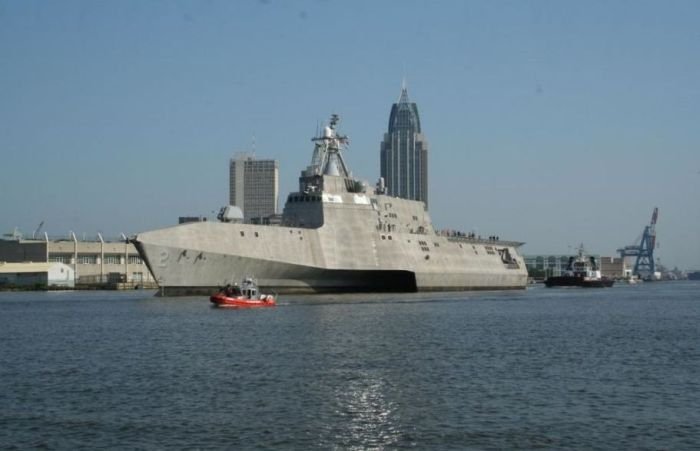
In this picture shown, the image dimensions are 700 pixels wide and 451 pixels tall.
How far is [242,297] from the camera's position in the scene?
5731 centimetres

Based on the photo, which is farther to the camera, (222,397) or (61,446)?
(222,397)

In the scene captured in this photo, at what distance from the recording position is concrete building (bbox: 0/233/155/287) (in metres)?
117

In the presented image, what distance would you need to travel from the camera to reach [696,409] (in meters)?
21.9

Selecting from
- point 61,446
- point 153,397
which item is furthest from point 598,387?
point 61,446

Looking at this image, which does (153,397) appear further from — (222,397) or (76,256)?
(76,256)

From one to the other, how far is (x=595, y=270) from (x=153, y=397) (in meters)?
118

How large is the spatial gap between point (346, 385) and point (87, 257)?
328ft

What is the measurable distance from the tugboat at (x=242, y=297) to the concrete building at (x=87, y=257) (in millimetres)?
58934

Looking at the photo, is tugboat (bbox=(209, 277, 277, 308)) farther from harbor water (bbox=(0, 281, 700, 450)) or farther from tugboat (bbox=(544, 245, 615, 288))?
tugboat (bbox=(544, 245, 615, 288))

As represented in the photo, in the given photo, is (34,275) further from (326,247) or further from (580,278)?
(580,278)

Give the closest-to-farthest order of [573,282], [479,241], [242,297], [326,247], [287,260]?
[242,297] → [287,260] → [326,247] → [479,241] → [573,282]

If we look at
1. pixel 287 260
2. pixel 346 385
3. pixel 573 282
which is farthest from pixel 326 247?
pixel 573 282

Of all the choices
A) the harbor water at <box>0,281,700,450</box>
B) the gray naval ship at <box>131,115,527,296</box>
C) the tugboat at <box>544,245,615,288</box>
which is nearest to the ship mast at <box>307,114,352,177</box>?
the gray naval ship at <box>131,115,527,296</box>

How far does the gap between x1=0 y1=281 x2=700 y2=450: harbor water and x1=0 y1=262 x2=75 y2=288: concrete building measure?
6695 centimetres
